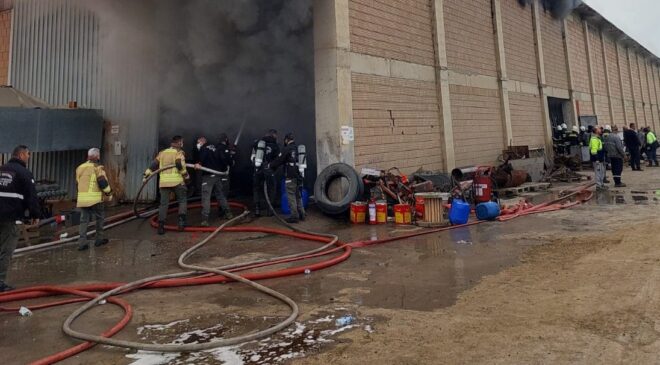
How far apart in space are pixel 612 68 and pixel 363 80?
79.3ft

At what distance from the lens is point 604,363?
2566 millimetres

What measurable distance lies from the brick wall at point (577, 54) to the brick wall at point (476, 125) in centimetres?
954

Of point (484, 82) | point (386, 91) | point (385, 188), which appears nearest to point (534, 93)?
point (484, 82)

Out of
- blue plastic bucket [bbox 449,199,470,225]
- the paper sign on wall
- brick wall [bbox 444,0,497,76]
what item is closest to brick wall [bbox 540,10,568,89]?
brick wall [bbox 444,0,497,76]

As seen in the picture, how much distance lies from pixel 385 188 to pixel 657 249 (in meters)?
4.60

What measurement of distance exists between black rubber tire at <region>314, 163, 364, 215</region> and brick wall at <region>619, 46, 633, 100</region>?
26.8 metres

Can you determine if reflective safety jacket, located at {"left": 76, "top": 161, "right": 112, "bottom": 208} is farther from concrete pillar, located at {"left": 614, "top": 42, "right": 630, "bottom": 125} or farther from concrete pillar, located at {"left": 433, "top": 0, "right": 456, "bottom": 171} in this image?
concrete pillar, located at {"left": 614, "top": 42, "right": 630, "bottom": 125}

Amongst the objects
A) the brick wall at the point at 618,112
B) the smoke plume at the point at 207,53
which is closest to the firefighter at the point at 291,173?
the smoke plume at the point at 207,53

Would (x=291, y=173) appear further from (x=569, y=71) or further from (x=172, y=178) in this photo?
(x=569, y=71)

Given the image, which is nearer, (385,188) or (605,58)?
(385,188)

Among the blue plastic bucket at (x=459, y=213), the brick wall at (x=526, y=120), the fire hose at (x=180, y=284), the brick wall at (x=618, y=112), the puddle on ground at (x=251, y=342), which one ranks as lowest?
the puddle on ground at (x=251, y=342)

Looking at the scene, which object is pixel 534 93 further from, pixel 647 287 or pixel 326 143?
pixel 647 287

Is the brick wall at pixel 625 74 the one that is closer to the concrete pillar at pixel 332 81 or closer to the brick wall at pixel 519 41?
the brick wall at pixel 519 41

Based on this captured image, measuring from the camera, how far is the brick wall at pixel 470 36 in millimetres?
12820
